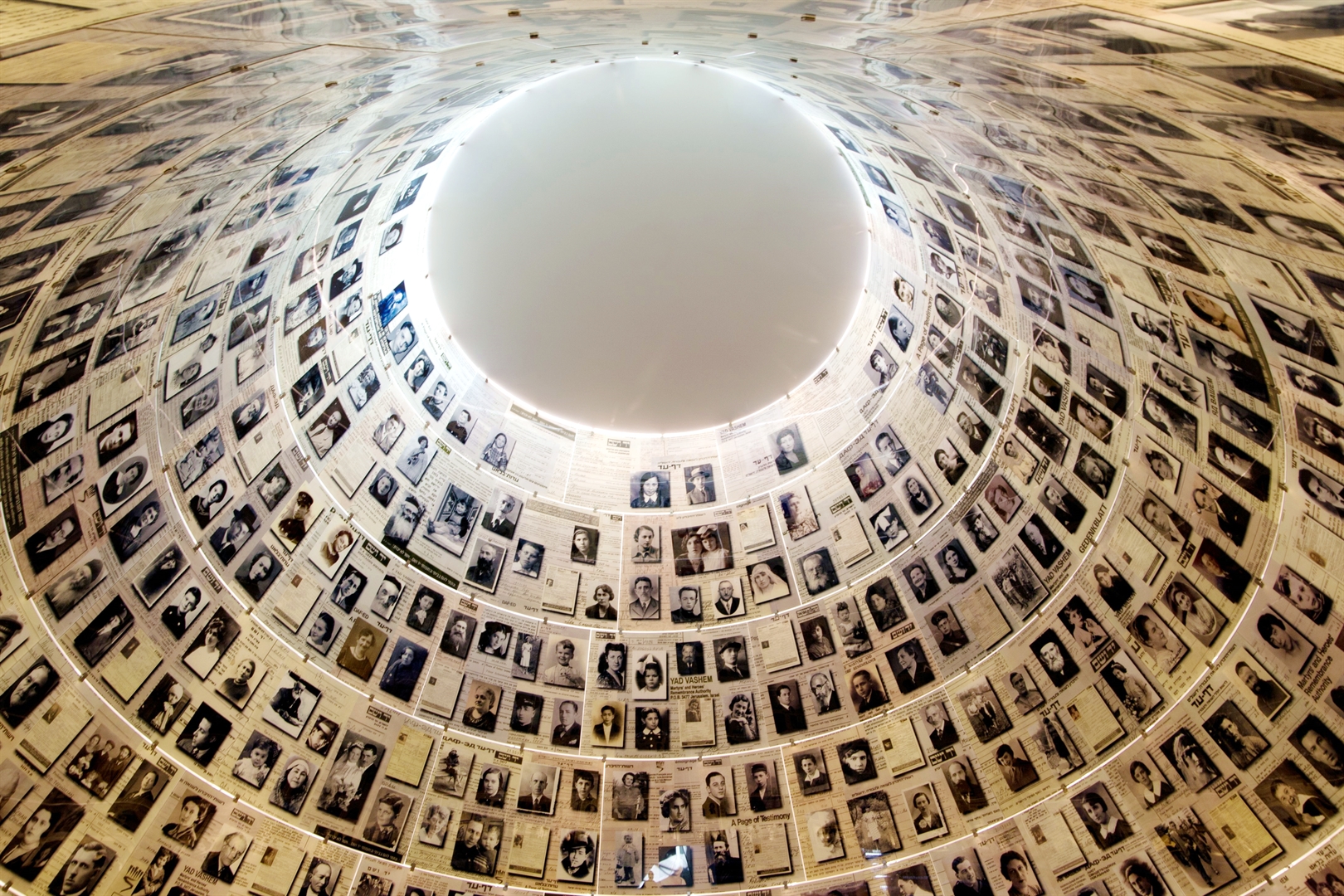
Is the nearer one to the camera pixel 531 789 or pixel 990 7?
pixel 990 7

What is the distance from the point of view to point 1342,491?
7863mm

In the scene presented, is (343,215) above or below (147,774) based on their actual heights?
above

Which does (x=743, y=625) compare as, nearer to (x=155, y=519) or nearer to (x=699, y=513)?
(x=699, y=513)

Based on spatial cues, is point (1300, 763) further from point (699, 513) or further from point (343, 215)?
point (343, 215)

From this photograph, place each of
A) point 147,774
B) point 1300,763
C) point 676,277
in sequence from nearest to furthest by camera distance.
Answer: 1. point 1300,763
2. point 147,774
3. point 676,277

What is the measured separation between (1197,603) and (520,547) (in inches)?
392

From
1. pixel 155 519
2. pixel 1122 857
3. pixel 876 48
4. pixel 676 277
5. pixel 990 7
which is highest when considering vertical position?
pixel 676 277

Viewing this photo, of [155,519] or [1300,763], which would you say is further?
[155,519]

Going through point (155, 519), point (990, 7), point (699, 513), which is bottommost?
point (990, 7)

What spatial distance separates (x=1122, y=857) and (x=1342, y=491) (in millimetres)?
5561

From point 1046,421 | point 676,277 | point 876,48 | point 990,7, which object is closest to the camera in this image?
point 990,7

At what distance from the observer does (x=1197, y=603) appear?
9633 millimetres

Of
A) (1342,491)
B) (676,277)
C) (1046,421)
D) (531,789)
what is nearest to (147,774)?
(531,789)

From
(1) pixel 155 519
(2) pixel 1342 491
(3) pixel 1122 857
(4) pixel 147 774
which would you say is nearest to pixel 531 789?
(4) pixel 147 774
